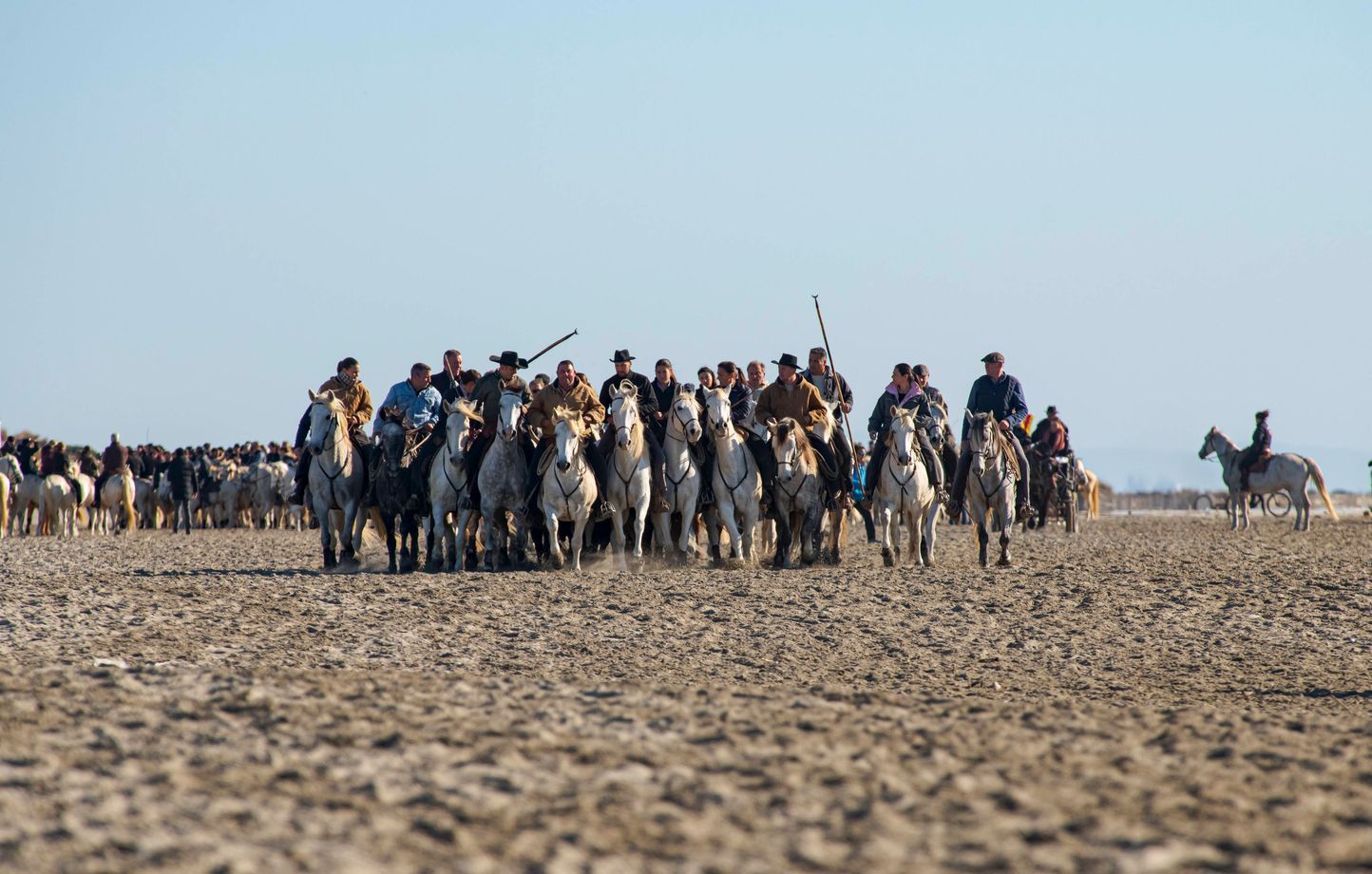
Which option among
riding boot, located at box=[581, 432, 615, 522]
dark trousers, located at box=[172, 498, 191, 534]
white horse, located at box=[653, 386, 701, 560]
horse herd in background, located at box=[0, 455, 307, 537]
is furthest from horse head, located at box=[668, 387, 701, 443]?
dark trousers, located at box=[172, 498, 191, 534]

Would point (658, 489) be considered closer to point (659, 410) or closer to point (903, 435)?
point (659, 410)

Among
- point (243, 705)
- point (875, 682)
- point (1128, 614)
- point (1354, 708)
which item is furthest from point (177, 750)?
point (1128, 614)

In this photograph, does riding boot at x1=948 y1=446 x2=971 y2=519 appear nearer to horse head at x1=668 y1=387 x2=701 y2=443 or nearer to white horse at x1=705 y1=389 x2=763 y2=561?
white horse at x1=705 y1=389 x2=763 y2=561

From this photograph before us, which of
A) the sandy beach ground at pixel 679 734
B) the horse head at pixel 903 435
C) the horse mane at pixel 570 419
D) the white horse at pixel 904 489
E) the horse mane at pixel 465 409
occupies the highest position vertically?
the horse mane at pixel 465 409

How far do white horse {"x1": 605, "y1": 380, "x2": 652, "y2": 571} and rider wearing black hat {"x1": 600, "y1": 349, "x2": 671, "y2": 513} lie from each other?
0.29 ft

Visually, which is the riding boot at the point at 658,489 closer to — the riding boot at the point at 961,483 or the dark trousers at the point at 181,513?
the riding boot at the point at 961,483

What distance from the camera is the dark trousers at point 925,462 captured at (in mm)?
19562

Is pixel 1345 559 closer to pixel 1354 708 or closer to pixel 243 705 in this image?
pixel 1354 708

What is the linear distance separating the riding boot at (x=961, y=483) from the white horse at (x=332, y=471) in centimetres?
663

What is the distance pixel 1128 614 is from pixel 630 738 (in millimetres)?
8340

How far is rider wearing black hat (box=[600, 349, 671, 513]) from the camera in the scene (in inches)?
742

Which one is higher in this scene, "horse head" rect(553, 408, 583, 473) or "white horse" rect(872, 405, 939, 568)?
"horse head" rect(553, 408, 583, 473)

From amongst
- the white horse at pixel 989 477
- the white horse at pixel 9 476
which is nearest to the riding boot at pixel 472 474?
the white horse at pixel 989 477

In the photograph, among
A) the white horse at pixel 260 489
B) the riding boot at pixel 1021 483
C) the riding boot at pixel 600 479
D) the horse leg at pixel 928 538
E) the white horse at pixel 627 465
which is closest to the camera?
the white horse at pixel 627 465
